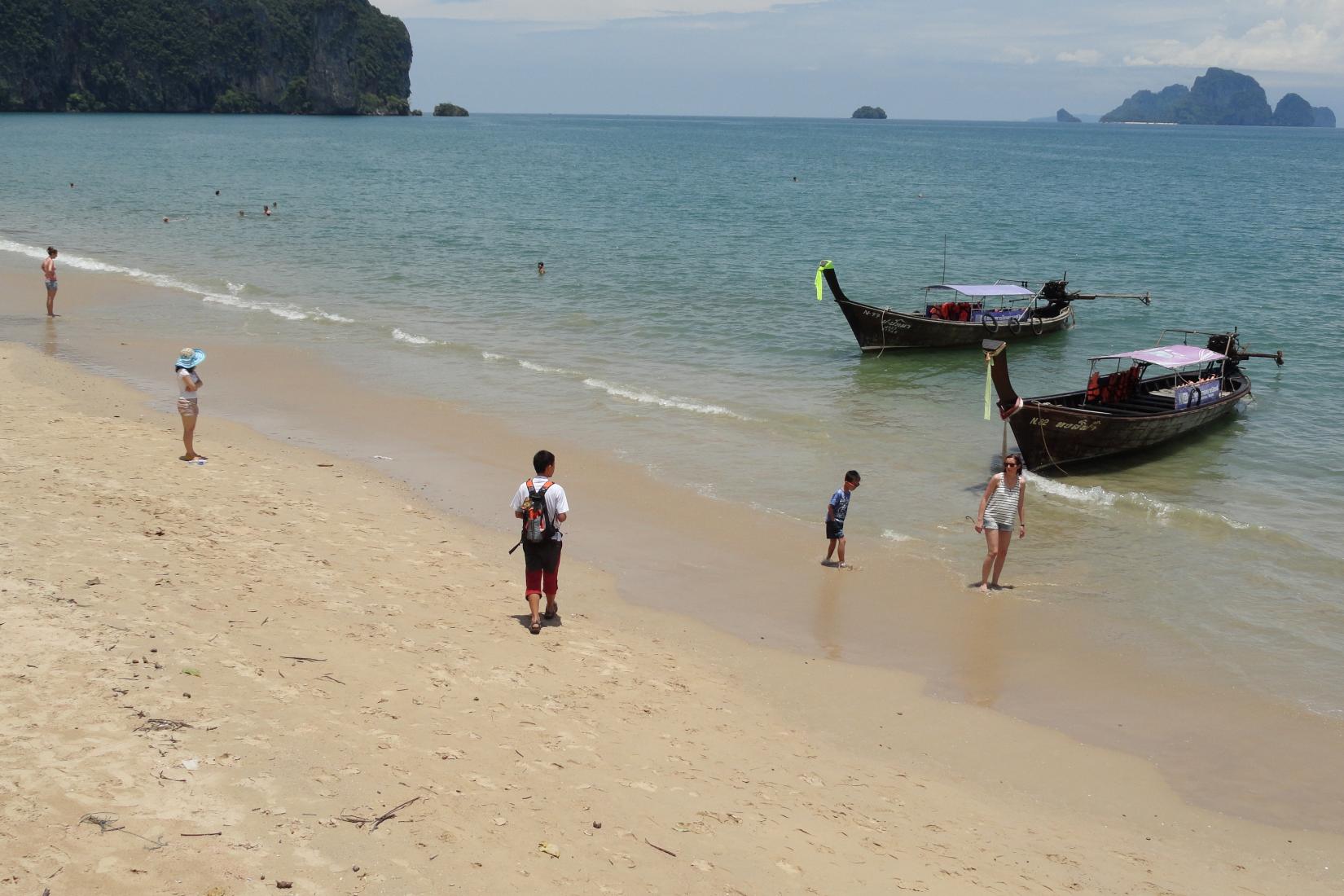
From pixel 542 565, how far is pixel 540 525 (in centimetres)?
49

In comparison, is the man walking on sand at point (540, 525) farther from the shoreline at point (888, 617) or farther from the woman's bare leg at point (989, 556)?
the woman's bare leg at point (989, 556)

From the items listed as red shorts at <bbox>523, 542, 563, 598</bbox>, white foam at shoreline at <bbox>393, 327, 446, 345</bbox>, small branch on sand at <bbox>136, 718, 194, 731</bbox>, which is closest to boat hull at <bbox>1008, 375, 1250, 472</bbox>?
red shorts at <bbox>523, 542, 563, 598</bbox>

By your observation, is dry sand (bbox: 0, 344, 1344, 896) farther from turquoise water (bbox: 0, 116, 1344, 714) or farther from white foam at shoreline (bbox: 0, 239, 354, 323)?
white foam at shoreline (bbox: 0, 239, 354, 323)

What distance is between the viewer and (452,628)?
31.7 ft

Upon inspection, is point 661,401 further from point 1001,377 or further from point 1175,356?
point 1175,356

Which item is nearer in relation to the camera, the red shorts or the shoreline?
the shoreline

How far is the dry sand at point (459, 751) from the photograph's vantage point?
5.84 meters

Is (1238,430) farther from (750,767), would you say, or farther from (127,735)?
(127,735)

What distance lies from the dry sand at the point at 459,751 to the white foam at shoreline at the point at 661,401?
8460 mm

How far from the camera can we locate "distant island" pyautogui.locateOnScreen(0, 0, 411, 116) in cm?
16025

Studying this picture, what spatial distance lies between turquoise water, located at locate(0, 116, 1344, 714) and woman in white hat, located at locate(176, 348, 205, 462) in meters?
6.18

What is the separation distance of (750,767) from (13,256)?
122 ft

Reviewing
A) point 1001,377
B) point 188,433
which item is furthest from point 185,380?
point 1001,377

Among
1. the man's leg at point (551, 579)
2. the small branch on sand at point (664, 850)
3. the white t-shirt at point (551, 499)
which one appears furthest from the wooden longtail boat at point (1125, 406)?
the small branch on sand at point (664, 850)
